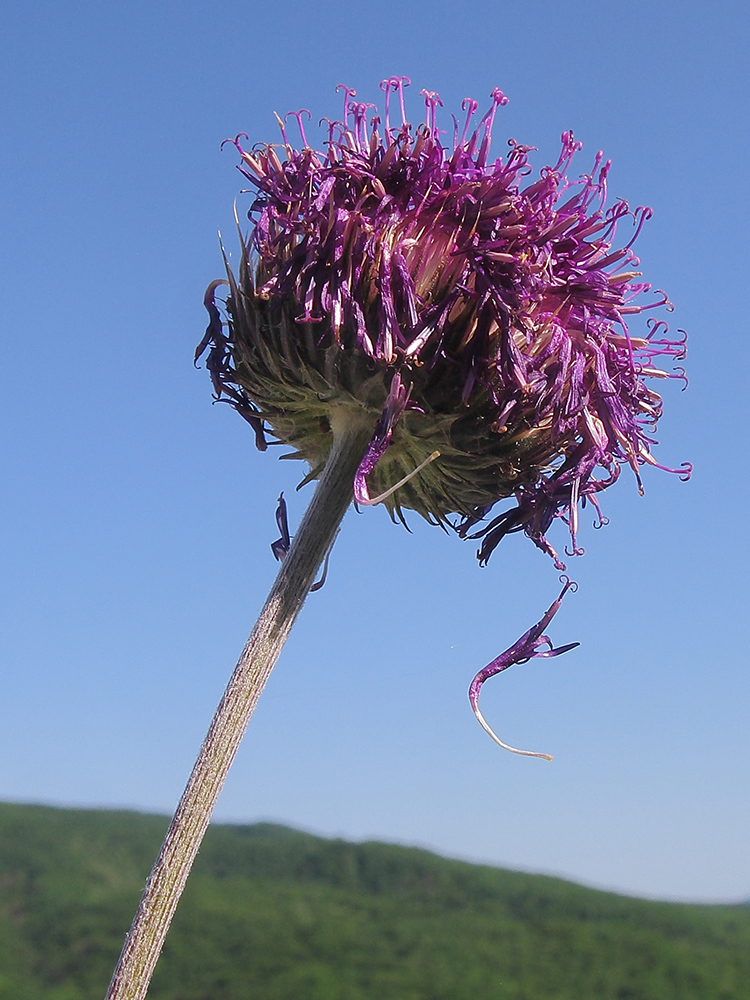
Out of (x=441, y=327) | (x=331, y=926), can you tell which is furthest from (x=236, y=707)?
(x=331, y=926)

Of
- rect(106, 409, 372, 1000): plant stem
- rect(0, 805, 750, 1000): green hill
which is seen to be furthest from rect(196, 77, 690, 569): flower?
rect(0, 805, 750, 1000): green hill

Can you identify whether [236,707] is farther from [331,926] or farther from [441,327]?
[331,926]

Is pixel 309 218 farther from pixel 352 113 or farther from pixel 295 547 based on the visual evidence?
pixel 295 547

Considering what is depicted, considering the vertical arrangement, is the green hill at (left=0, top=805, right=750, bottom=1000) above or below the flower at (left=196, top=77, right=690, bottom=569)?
below

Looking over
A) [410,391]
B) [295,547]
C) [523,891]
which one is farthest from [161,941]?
[523,891]

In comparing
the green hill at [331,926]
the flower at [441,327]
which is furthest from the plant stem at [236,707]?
the green hill at [331,926]

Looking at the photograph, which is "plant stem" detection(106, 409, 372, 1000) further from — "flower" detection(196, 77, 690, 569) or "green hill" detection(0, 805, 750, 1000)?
"green hill" detection(0, 805, 750, 1000)

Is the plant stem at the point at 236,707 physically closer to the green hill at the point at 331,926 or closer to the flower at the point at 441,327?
the flower at the point at 441,327
